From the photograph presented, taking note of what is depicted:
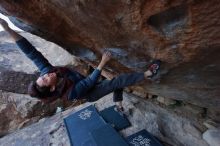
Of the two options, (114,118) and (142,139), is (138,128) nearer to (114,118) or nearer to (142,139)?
(142,139)

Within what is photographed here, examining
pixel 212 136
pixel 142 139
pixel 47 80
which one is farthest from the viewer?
pixel 142 139

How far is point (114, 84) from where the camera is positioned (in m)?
3.28

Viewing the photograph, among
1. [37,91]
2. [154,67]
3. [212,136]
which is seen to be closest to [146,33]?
[154,67]

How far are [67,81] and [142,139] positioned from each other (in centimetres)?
174

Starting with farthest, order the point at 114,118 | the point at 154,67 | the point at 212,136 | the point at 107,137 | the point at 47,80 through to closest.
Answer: the point at 114,118, the point at 107,137, the point at 212,136, the point at 47,80, the point at 154,67

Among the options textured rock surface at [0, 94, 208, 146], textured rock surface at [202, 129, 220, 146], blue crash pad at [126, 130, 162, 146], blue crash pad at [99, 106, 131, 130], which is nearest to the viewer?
textured rock surface at [202, 129, 220, 146]

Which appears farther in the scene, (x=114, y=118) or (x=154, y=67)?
(x=114, y=118)

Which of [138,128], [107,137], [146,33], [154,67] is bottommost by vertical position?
[107,137]

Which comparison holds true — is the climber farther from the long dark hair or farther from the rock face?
the rock face

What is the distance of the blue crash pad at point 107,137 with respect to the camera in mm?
4410

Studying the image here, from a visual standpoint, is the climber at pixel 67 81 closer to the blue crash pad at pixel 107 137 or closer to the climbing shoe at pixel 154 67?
the climbing shoe at pixel 154 67

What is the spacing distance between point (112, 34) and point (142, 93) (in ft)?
7.05

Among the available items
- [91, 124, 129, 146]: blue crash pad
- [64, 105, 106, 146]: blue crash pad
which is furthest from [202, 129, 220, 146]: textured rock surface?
[64, 105, 106, 146]: blue crash pad

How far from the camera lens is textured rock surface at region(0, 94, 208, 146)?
398cm
